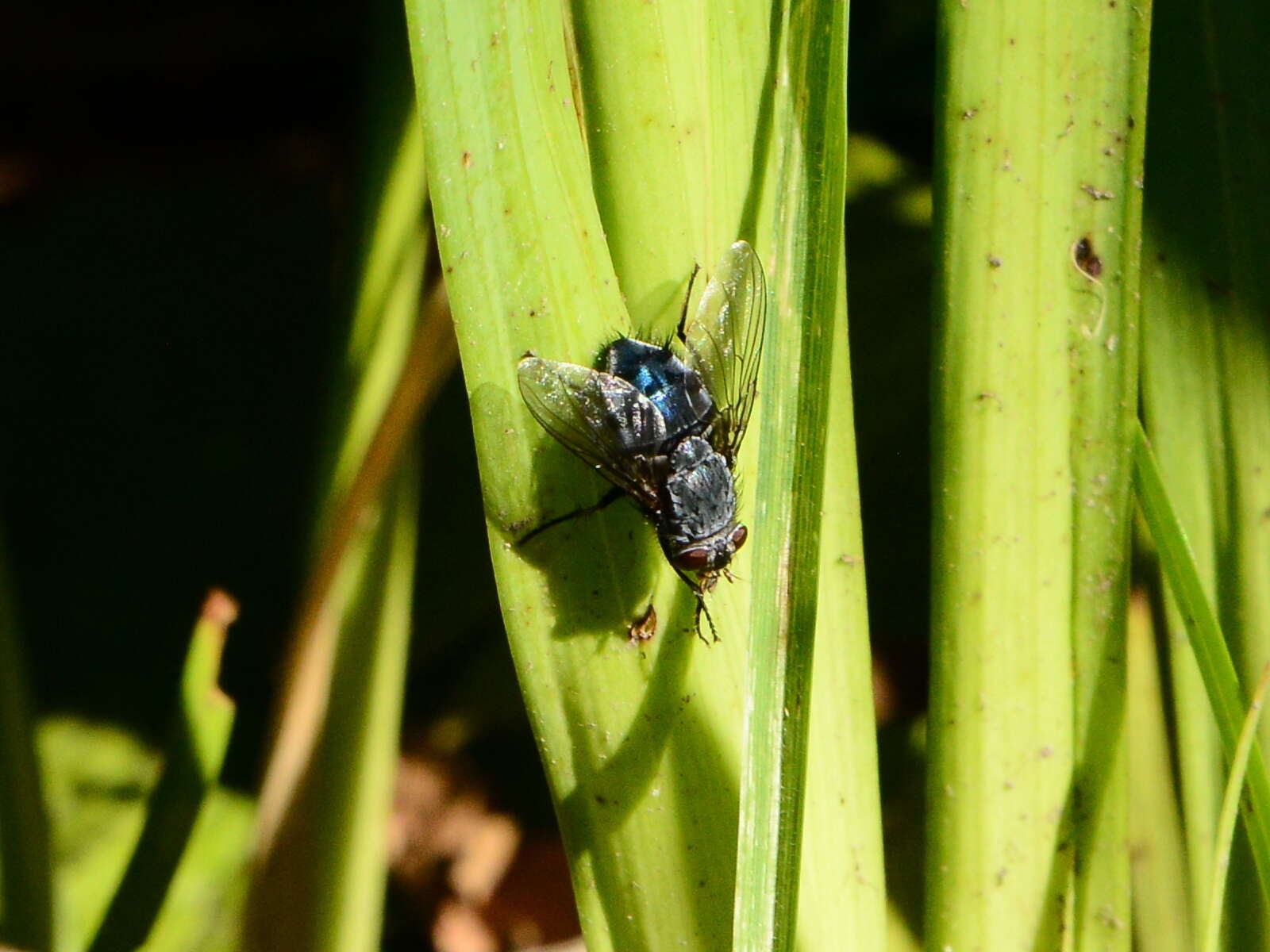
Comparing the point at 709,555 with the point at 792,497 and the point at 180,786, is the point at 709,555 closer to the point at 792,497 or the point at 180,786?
the point at 792,497

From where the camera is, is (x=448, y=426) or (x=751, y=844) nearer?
(x=751, y=844)

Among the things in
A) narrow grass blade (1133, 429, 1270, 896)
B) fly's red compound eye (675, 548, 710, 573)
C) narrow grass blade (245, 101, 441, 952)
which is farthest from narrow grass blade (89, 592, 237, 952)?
narrow grass blade (1133, 429, 1270, 896)

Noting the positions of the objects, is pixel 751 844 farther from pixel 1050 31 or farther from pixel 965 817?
pixel 1050 31

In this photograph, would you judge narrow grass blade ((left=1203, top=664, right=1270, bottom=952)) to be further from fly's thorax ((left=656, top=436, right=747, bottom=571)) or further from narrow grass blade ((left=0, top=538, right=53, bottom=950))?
narrow grass blade ((left=0, top=538, right=53, bottom=950))

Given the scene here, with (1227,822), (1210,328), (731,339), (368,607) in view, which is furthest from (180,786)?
(1210,328)

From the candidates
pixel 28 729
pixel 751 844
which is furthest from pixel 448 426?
pixel 751 844
